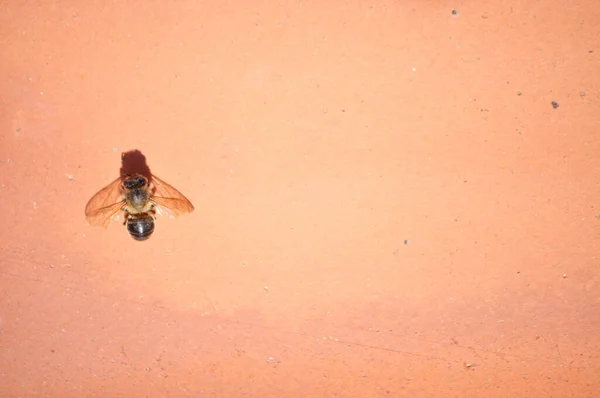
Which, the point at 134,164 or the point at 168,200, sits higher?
the point at 134,164

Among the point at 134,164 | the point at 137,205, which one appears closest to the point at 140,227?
the point at 137,205

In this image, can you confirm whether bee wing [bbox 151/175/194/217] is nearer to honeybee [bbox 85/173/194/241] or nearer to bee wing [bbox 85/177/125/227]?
honeybee [bbox 85/173/194/241]

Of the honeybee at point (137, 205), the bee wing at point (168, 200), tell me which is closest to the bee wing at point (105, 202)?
→ the honeybee at point (137, 205)

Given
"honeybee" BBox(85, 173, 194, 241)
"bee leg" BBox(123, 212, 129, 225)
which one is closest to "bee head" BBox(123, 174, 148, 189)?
"honeybee" BBox(85, 173, 194, 241)

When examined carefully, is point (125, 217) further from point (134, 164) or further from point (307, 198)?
point (307, 198)

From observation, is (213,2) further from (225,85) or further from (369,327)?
(369,327)
